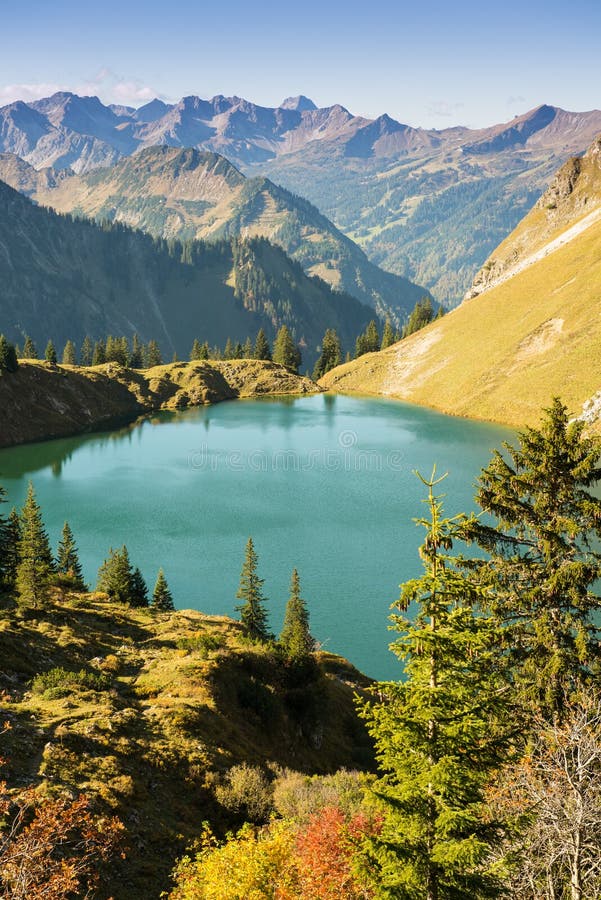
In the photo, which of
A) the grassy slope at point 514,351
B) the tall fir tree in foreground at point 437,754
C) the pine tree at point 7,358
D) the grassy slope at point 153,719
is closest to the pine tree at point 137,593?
the grassy slope at point 153,719

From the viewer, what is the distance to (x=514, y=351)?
13775 centimetres

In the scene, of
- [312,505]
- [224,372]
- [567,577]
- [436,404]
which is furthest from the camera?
[224,372]

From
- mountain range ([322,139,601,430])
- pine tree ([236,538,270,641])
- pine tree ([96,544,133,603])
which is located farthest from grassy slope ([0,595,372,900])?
mountain range ([322,139,601,430])

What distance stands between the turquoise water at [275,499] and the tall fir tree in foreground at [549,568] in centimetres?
2779

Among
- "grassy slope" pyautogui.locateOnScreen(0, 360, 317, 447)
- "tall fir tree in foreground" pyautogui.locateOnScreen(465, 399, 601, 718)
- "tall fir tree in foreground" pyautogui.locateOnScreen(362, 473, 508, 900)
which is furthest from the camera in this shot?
"grassy slope" pyautogui.locateOnScreen(0, 360, 317, 447)

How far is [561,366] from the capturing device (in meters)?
123

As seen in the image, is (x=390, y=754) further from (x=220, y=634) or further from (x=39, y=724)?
(x=220, y=634)

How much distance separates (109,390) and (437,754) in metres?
158

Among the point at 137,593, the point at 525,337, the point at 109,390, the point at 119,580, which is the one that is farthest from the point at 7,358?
the point at 525,337

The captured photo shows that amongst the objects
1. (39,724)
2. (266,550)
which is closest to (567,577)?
(39,724)

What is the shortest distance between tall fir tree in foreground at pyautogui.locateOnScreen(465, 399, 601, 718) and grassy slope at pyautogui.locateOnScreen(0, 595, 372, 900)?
505 inches

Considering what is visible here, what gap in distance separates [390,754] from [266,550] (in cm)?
Answer: 5337

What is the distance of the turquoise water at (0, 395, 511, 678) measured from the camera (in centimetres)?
5662

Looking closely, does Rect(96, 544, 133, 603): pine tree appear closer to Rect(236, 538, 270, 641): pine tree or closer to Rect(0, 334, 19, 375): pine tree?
Rect(236, 538, 270, 641): pine tree
